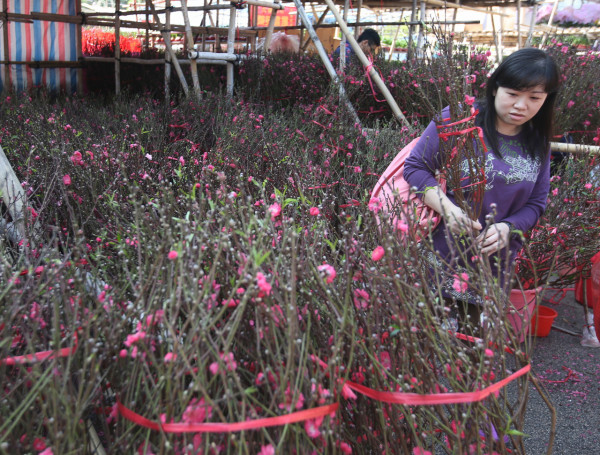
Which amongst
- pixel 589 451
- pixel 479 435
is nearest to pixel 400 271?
pixel 479 435

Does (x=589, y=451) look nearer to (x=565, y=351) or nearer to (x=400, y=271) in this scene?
(x=565, y=351)

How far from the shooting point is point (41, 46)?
711cm

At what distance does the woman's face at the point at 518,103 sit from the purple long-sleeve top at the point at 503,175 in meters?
0.11

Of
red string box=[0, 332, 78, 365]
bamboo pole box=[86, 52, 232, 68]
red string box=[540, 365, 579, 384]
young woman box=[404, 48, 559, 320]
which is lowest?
red string box=[540, 365, 579, 384]

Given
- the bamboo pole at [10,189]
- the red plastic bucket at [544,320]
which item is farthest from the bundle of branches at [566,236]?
the bamboo pole at [10,189]

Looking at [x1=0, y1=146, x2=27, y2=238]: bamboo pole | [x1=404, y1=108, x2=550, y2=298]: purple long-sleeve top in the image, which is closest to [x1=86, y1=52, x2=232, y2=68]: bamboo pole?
[x1=0, y1=146, x2=27, y2=238]: bamboo pole

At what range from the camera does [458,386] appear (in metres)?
1.18

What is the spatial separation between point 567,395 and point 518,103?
1529 millimetres

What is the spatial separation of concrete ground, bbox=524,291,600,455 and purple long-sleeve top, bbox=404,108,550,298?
57cm

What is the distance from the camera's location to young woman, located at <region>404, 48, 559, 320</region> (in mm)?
2020

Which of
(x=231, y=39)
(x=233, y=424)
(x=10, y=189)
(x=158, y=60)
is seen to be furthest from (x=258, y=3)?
(x=233, y=424)

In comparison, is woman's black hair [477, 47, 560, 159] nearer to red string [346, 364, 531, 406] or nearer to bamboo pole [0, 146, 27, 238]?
red string [346, 364, 531, 406]

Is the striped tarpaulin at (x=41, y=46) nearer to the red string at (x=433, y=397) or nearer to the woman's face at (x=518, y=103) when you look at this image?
the woman's face at (x=518, y=103)

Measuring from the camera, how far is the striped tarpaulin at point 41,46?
6.68 m
